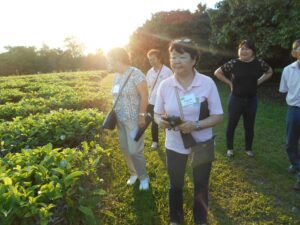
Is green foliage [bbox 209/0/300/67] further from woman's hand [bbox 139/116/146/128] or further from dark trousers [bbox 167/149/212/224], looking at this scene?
dark trousers [bbox 167/149/212/224]

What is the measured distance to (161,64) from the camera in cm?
632

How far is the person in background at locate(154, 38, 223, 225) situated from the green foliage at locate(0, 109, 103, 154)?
214cm

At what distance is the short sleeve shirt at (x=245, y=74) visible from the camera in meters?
5.68

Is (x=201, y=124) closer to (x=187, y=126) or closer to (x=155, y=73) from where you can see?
(x=187, y=126)

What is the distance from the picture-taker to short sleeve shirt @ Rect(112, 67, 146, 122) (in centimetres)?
459

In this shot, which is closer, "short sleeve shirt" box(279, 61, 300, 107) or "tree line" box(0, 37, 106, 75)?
"short sleeve shirt" box(279, 61, 300, 107)

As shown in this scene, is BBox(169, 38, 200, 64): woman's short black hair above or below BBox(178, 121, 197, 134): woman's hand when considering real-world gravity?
above

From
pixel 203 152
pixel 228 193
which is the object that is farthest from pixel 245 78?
pixel 203 152

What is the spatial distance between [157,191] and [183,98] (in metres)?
2.15

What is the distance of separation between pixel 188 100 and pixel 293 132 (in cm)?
255

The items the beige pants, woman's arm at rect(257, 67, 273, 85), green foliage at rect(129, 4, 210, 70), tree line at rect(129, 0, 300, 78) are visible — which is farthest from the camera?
green foliage at rect(129, 4, 210, 70)

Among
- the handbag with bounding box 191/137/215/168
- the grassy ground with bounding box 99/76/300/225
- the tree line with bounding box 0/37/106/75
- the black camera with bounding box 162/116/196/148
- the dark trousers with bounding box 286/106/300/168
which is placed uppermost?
the black camera with bounding box 162/116/196/148

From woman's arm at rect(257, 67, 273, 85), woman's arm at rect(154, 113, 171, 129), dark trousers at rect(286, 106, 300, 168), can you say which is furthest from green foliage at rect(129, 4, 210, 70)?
woman's arm at rect(154, 113, 171, 129)

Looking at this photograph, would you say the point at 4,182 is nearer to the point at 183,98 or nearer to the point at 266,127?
the point at 183,98
